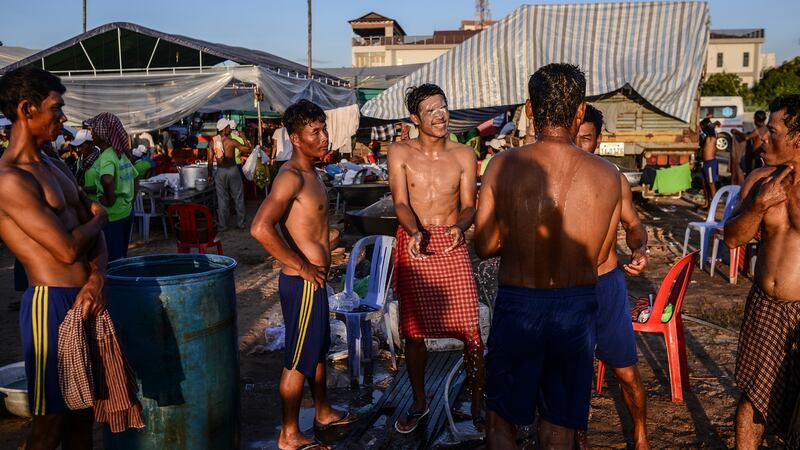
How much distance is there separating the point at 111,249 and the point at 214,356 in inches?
128

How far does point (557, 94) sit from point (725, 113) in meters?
26.5

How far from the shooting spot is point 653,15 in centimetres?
1297

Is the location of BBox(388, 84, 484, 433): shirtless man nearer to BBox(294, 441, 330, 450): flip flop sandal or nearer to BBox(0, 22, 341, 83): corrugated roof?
BBox(294, 441, 330, 450): flip flop sandal

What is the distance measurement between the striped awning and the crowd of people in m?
9.58

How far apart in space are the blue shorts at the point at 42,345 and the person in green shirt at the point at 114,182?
340cm

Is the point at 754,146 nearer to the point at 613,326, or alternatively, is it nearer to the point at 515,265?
the point at 613,326

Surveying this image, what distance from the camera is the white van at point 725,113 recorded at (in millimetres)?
25078

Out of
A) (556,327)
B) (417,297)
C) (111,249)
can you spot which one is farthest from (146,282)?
(111,249)

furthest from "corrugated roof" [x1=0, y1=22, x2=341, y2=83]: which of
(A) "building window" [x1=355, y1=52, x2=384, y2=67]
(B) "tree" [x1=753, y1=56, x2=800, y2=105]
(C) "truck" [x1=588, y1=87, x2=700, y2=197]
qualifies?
(A) "building window" [x1=355, y1=52, x2=384, y2=67]

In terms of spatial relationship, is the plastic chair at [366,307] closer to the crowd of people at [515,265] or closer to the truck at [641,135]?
the crowd of people at [515,265]

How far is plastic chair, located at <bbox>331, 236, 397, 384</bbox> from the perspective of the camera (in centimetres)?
476

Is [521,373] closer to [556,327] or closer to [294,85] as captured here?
[556,327]

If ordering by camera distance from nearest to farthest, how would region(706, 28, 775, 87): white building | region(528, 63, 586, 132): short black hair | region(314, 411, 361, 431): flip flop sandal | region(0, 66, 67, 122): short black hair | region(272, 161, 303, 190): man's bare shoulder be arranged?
Answer: region(528, 63, 586, 132): short black hair < region(0, 66, 67, 122): short black hair < region(272, 161, 303, 190): man's bare shoulder < region(314, 411, 361, 431): flip flop sandal < region(706, 28, 775, 87): white building

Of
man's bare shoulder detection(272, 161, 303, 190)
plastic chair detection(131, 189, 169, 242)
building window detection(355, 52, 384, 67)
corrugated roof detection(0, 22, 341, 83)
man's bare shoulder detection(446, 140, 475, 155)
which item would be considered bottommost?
plastic chair detection(131, 189, 169, 242)
